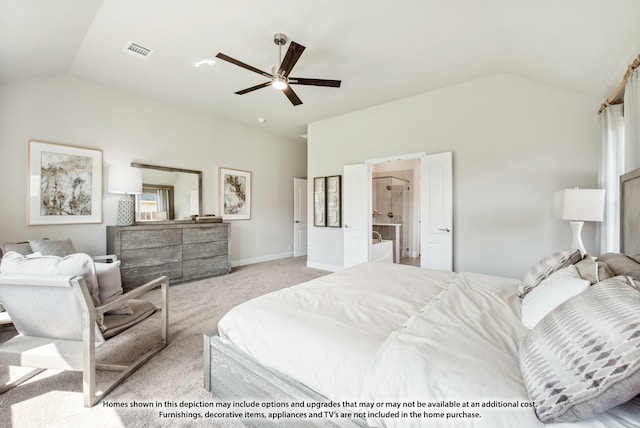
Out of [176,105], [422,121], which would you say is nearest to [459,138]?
[422,121]

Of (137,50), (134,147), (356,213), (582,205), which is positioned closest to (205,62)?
(137,50)

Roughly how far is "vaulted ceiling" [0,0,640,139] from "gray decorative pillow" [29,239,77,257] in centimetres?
190

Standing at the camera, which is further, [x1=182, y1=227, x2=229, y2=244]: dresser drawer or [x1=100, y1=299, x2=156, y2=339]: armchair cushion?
[x1=182, y1=227, x2=229, y2=244]: dresser drawer

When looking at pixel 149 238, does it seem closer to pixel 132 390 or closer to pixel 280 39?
pixel 132 390

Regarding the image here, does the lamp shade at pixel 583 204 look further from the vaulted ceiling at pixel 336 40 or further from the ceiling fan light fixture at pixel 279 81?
the ceiling fan light fixture at pixel 279 81

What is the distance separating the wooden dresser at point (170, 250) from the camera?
3.65 m

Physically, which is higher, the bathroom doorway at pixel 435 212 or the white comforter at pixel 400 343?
the bathroom doorway at pixel 435 212

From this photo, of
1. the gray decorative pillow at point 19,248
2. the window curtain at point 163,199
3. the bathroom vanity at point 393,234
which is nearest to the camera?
the gray decorative pillow at point 19,248

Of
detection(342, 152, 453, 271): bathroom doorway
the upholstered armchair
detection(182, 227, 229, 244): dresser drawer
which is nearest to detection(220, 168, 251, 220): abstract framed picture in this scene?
detection(182, 227, 229, 244): dresser drawer

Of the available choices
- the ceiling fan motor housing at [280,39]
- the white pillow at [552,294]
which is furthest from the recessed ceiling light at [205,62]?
the white pillow at [552,294]

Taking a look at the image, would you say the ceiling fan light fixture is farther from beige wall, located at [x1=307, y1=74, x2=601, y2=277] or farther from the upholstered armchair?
beige wall, located at [x1=307, y1=74, x2=601, y2=277]

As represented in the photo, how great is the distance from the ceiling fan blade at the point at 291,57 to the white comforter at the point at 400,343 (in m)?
2.07

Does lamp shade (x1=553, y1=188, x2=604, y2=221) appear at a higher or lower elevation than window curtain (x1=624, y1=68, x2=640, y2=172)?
lower

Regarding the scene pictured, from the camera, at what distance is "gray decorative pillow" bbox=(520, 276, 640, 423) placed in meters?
0.66
